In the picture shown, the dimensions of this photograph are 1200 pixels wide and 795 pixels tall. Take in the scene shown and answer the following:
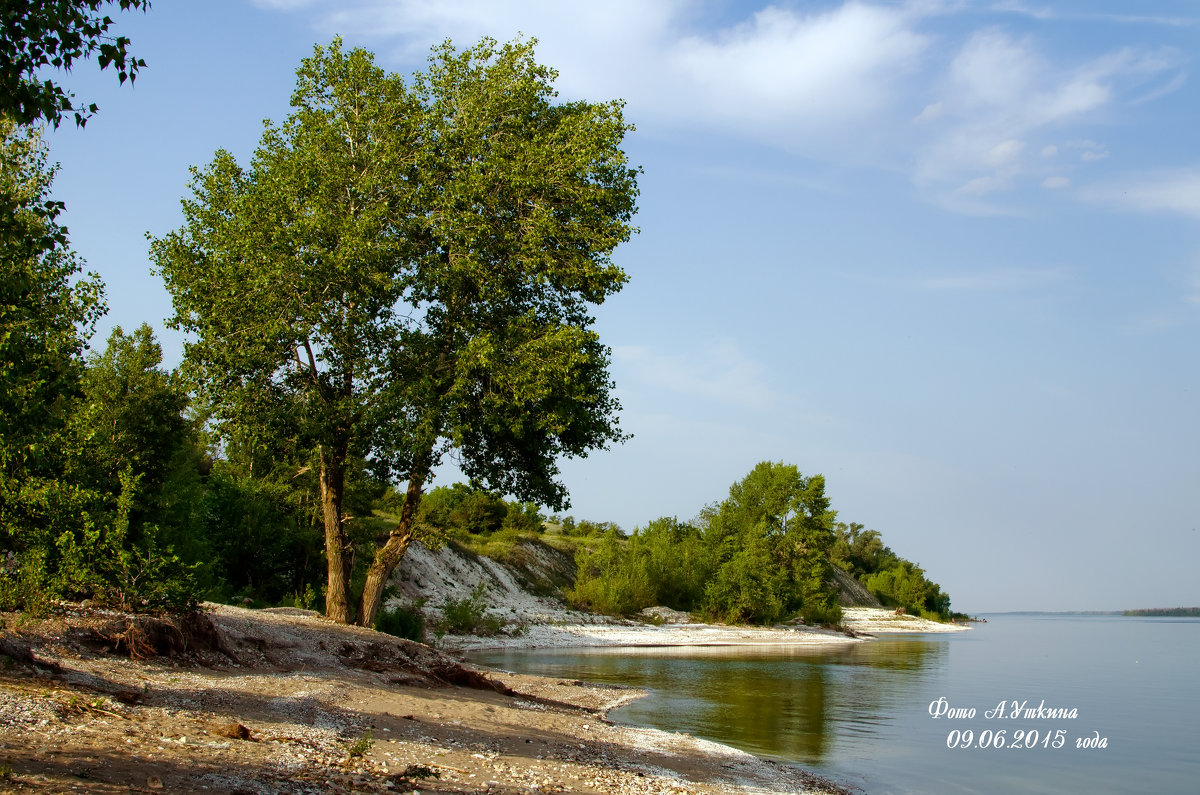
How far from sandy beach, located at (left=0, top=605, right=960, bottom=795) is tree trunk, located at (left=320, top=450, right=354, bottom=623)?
69.8 inches

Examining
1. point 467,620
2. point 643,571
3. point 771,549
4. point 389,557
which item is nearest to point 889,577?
point 771,549

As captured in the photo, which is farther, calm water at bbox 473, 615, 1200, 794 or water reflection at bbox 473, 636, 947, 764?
water reflection at bbox 473, 636, 947, 764

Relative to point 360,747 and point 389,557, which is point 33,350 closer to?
point 360,747

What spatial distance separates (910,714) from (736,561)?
4515 cm

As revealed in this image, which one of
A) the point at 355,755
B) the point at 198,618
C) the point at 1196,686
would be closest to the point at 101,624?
the point at 198,618

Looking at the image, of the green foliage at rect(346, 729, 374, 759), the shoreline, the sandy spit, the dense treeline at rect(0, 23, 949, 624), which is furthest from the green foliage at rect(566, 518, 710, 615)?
the green foliage at rect(346, 729, 374, 759)

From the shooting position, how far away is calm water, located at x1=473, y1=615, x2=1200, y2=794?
55.1 feet

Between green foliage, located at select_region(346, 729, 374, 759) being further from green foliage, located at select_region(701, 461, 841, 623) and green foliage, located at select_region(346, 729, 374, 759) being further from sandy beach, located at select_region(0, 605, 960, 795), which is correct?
green foliage, located at select_region(701, 461, 841, 623)

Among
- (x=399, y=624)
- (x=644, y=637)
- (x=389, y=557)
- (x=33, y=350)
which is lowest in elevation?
(x=644, y=637)

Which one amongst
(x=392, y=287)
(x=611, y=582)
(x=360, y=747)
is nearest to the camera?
(x=360, y=747)

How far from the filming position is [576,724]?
1585 centimetres

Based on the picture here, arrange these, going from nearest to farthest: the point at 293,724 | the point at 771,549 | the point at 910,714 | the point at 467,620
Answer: the point at 293,724, the point at 910,714, the point at 467,620, the point at 771,549

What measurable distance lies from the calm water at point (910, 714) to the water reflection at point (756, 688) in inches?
2.9

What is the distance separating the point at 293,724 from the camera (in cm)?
1052
